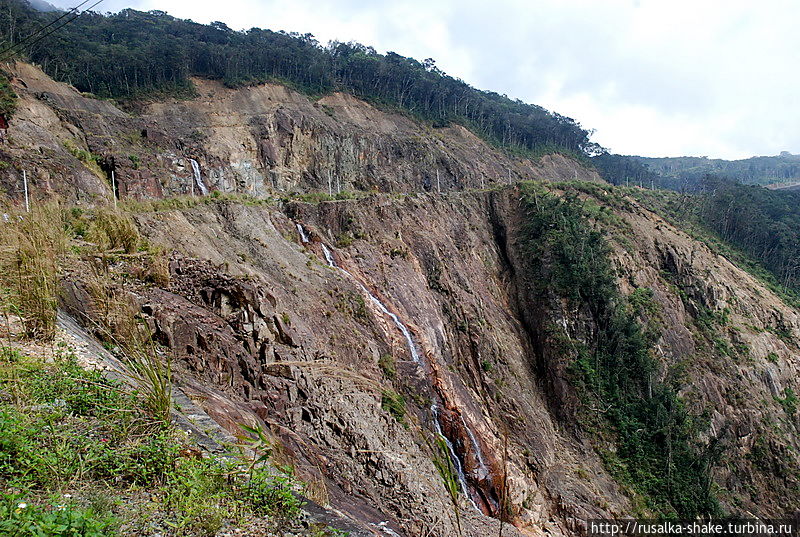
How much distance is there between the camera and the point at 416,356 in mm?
16406

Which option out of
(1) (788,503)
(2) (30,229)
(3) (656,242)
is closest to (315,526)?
(2) (30,229)

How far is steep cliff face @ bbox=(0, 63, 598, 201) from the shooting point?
2186cm

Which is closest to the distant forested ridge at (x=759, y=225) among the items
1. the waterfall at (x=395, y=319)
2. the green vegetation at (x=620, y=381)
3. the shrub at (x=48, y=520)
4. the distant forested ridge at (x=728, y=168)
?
the green vegetation at (x=620, y=381)

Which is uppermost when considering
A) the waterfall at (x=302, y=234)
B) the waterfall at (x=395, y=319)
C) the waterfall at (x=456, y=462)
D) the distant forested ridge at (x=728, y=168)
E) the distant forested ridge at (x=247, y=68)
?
the distant forested ridge at (x=728, y=168)

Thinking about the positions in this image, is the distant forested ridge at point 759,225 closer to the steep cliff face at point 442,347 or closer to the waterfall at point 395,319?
the steep cliff face at point 442,347

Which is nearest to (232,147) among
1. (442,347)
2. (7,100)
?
(7,100)

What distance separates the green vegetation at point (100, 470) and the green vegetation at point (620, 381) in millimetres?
19935

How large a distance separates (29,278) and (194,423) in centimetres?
221

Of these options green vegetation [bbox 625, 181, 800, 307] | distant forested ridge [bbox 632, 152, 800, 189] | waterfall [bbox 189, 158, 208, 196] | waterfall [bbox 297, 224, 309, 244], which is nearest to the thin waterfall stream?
waterfall [bbox 297, 224, 309, 244]

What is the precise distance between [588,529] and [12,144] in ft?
91.1

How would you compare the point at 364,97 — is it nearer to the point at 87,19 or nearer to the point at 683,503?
the point at 87,19

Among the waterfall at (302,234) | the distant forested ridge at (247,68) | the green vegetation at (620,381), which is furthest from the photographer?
the distant forested ridge at (247,68)

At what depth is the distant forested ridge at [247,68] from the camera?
36.4 metres

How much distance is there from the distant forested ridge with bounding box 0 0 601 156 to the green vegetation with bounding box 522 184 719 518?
2885 cm
